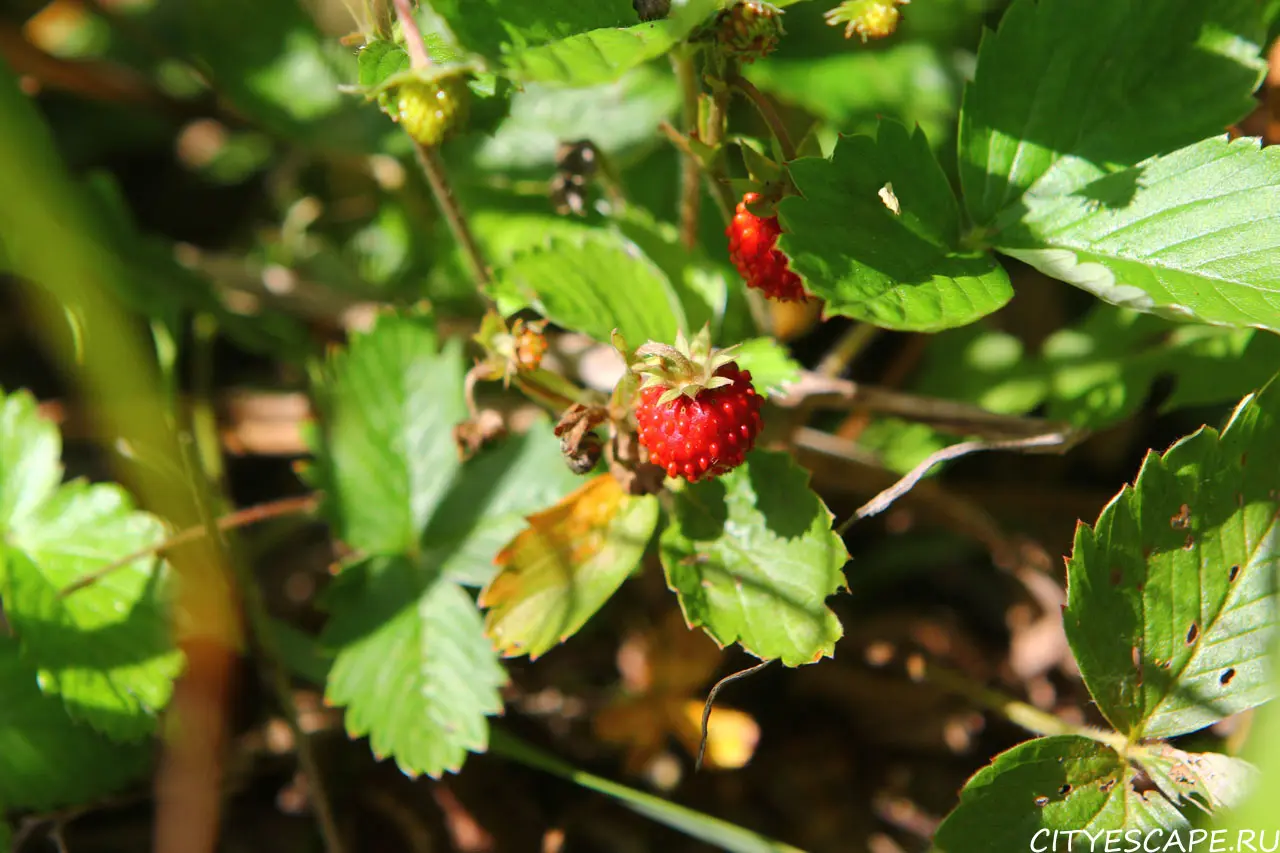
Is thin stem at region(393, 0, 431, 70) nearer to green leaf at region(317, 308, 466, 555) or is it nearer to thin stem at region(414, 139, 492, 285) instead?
thin stem at region(414, 139, 492, 285)

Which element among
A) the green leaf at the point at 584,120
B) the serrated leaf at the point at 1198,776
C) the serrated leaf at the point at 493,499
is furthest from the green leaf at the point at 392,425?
the serrated leaf at the point at 1198,776

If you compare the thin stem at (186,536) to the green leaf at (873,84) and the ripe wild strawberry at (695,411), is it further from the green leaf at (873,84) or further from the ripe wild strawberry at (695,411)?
the green leaf at (873,84)

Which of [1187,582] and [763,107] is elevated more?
[763,107]

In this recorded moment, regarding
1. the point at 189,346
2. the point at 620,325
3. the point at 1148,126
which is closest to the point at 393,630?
the point at 620,325

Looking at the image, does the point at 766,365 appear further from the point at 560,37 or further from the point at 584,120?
the point at 584,120

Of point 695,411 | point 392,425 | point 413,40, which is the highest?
point 413,40

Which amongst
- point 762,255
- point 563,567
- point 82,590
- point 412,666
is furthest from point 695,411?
point 82,590
